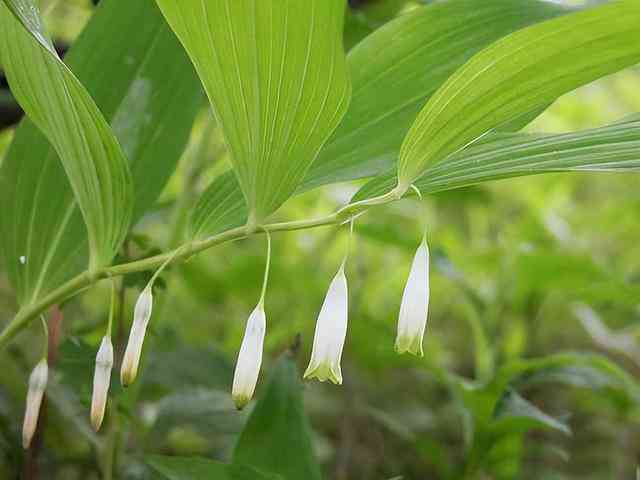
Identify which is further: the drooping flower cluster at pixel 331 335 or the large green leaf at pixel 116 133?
the large green leaf at pixel 116 133

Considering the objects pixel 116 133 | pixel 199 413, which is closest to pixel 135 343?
pixel 116 133

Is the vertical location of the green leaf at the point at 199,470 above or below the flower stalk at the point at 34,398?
below

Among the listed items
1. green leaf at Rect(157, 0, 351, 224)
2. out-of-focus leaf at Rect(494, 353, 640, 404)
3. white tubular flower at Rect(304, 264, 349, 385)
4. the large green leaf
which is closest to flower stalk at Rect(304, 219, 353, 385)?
white tubular flower at Rect(304, 264, 349, 385)

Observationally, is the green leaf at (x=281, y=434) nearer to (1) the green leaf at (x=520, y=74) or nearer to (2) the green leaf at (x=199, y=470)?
(2) the green leaf at (x=199, y=470)

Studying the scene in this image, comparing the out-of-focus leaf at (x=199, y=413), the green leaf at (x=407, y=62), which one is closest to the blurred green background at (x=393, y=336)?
the out-of-focus leaf at (x=199, y=413)

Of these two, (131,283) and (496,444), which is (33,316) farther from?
(496,444)

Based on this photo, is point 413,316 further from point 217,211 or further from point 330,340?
point 217,211
